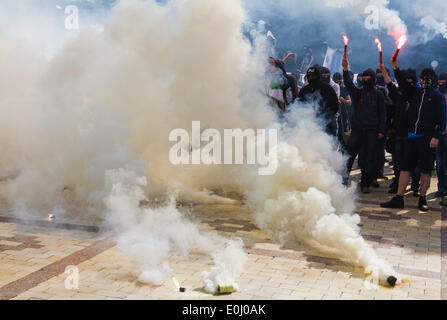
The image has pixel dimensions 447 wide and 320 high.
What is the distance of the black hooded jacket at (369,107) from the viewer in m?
7.93

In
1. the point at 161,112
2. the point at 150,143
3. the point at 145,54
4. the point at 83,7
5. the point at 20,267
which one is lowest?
the point at 20,267

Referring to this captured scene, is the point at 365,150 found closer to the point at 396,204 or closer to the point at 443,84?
the point at 396,204

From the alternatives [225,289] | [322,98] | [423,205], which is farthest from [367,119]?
[225,289]

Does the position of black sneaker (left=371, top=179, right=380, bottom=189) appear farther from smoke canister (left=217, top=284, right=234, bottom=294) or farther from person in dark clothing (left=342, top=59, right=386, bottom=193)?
smoke canister (left=217, top=284, right=234, bottom=294)

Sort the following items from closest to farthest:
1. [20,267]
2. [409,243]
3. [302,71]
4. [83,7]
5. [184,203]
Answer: [20,267]
[409,243]
[184,203]
[83,7]
[302,71]

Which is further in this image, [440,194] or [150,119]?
[440,194]

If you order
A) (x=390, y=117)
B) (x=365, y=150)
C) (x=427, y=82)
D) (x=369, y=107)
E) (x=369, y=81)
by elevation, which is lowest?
(x=365, y=150)

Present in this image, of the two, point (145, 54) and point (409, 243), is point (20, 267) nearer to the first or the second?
point (145, 54)

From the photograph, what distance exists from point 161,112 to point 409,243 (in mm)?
3563

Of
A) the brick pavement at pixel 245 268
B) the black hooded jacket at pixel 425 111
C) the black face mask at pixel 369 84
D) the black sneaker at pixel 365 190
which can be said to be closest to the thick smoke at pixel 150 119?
the brick pavement at pixel 245 268

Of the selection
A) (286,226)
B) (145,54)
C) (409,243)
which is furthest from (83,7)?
(409,243)

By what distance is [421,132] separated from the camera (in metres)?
6.96

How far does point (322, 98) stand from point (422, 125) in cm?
140

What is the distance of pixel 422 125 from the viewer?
22.7ft
